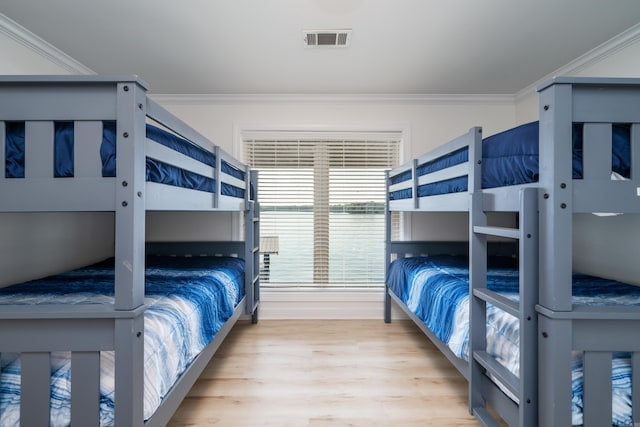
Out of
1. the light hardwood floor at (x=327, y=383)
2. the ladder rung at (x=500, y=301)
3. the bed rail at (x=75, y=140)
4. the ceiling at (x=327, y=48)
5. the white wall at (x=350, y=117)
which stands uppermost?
the ceiling at (x=327, y=48)

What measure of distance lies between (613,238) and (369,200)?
6.22 ft

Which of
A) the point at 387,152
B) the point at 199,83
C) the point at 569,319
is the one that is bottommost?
the point at 569,319

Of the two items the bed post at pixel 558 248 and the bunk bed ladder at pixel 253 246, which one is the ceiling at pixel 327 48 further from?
the bed post at pixel 558 248

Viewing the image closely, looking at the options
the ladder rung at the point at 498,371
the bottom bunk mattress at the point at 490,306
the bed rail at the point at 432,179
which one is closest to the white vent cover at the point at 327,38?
the bed rail at the point at 432,179

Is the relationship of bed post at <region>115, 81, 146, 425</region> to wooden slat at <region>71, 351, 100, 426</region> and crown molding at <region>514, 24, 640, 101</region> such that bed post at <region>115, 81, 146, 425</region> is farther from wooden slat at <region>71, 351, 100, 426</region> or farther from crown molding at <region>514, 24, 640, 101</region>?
crown molding at <region>514, 24, 640, 101</region>

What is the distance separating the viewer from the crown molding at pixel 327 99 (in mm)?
3201

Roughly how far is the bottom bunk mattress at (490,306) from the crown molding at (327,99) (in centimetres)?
154

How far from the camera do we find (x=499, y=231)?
4.16ft

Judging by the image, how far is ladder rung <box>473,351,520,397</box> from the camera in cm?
113

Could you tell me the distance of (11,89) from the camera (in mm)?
942

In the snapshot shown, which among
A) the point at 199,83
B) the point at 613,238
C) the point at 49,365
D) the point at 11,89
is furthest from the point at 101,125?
the point at 613,238

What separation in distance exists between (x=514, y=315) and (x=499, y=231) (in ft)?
1.02

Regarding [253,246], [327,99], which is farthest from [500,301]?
[327,99]

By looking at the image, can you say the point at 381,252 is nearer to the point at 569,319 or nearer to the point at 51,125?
the point at 569,319
